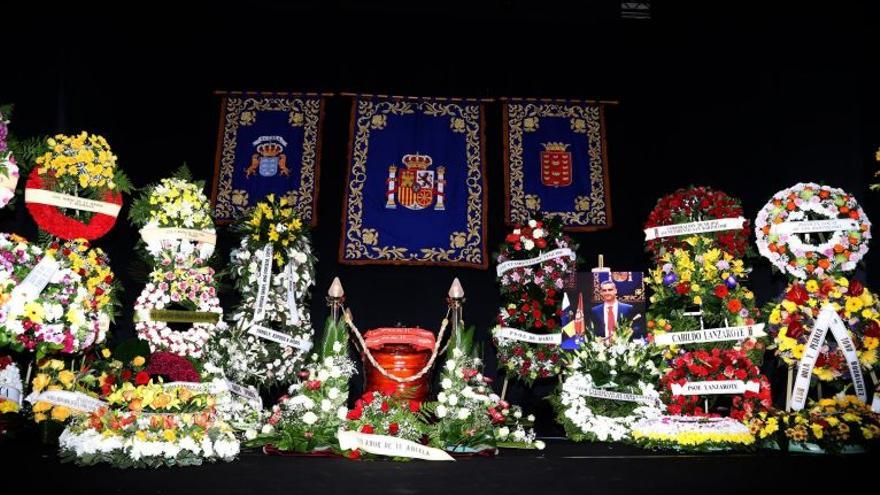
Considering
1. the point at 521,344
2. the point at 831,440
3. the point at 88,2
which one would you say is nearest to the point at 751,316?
the point at 831,440

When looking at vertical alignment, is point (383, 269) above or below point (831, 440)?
above

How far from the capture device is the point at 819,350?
18.8ft

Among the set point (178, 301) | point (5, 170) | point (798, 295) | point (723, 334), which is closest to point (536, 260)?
point (723, 334)

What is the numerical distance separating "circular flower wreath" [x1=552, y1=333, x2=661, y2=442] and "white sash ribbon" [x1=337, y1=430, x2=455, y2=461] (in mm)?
1635

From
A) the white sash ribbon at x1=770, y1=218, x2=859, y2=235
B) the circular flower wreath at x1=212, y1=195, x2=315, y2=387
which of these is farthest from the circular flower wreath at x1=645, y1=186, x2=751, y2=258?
the circular flower wreath at x1=212, y1=195, x2=315, y2=387

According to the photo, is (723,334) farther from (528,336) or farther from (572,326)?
(528,336)

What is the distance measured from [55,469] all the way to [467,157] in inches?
216

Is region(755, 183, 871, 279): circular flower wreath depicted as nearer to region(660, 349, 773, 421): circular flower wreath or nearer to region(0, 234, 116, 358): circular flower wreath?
region(660, 349, 773, 421): circular flower wreath

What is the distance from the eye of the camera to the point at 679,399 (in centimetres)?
595

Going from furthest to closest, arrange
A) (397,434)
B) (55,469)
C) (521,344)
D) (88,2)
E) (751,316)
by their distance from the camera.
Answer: (88,2) < (521,344) < (751,316) < (397,434) < (55,469)

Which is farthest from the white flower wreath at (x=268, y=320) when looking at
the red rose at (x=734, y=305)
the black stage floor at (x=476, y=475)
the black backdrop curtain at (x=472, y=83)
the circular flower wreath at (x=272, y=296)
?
the red rose at (x=734, y=305)

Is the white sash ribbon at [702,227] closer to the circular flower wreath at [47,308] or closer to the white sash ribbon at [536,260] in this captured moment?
the white sash ribbon at [536,260]

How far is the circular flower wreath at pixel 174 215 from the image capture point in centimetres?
660

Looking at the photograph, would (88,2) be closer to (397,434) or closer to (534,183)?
(534,183)
